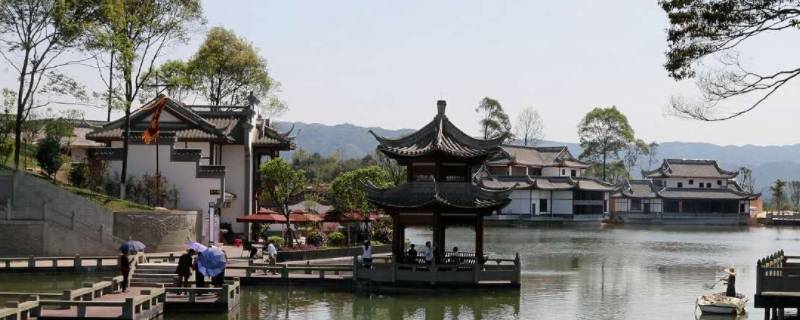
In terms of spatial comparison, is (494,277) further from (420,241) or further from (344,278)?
(420,241)

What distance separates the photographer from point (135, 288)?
1193 inches

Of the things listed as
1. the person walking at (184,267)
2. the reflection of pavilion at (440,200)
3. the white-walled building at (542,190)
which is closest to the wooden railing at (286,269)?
the reflection of pavilion at (440,200)

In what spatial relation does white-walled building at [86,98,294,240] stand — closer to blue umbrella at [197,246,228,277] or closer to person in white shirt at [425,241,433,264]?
person in white shirt at [425,241,433,264]

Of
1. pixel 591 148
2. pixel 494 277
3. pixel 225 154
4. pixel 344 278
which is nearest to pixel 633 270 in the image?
pixel 494 277

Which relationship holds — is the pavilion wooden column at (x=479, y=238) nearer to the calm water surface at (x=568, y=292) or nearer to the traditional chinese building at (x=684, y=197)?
the calm water surface at (x=568, y=292)

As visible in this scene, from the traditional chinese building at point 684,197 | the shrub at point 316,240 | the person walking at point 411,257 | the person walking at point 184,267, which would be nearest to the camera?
the person walking at point 184,267

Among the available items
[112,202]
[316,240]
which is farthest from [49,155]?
[316,240]

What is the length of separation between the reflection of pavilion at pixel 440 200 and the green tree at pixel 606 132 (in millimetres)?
90971

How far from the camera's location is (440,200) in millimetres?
34281

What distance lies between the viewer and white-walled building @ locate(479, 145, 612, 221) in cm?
10638

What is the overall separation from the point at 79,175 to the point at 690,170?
8581 cm

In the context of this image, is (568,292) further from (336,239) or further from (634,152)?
(634,152)

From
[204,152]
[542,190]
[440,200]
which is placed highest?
[204,152]

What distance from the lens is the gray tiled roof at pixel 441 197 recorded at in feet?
113
